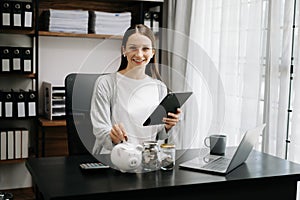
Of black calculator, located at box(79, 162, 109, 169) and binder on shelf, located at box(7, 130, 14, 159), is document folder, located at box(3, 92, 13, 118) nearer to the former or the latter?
binder on shelf, located at box(7, 130, 14, 159)

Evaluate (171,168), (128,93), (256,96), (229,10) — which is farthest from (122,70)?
(229,10)

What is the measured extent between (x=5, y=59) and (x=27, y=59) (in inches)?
6.5

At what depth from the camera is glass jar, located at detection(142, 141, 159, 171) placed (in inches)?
64.4

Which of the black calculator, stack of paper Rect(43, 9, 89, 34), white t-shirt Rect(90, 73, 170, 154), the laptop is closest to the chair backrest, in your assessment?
white t-shirt Rect(90, 73, 170, 154)

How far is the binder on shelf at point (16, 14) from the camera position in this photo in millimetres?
3309

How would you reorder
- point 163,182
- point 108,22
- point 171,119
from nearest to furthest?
point 163,182 < point 171,119 < point 108,22

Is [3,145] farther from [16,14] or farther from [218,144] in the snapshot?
[218,144]

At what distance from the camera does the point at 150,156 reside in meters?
1.65

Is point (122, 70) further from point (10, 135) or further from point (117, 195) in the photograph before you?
point (10, 135)

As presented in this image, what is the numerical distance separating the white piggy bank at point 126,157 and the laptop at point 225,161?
0.80 feet

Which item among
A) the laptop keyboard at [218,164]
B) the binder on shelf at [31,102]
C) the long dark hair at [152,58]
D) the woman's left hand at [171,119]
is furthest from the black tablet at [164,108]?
the binder on shelf at [31,102]

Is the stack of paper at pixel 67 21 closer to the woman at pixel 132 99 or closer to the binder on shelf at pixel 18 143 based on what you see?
the binder on shelf at pixel 18 143

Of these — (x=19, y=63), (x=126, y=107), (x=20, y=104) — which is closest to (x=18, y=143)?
(x=20, y=104)

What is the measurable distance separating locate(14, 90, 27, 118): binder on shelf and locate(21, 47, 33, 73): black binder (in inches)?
7.4
